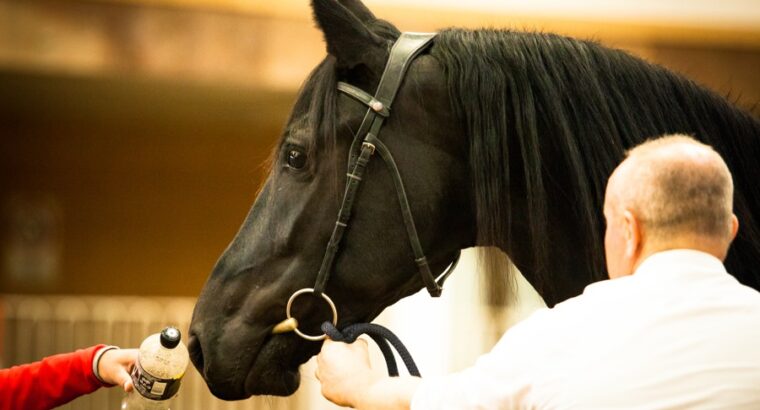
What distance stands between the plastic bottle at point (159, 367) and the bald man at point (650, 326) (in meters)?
0.48

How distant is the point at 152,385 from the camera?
1.53 meters

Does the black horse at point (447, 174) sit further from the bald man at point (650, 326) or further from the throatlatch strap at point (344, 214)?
the bald man at point (650, 326)

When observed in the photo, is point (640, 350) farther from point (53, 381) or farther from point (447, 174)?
point (53, 381)

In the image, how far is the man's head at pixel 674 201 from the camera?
112 centimetres

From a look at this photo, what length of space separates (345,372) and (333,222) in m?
0.28

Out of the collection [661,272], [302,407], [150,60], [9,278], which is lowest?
[9,278]

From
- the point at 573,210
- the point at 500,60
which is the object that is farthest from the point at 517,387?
the point at 500,60

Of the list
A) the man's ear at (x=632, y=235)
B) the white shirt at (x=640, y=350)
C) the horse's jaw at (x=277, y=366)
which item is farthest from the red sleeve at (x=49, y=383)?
the man's ear at (x=632, y=235)

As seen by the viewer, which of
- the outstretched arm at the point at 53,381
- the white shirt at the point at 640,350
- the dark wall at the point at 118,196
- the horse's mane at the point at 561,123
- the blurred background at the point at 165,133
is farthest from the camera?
the dark wall at the point at 118,196

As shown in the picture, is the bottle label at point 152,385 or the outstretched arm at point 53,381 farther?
the outstretched arm at point 53,381

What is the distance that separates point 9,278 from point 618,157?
5.38m

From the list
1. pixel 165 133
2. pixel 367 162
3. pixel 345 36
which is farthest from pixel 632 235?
pixel 165 133

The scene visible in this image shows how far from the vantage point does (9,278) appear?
622 cm

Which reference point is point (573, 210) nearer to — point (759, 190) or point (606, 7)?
point (759, 190)
